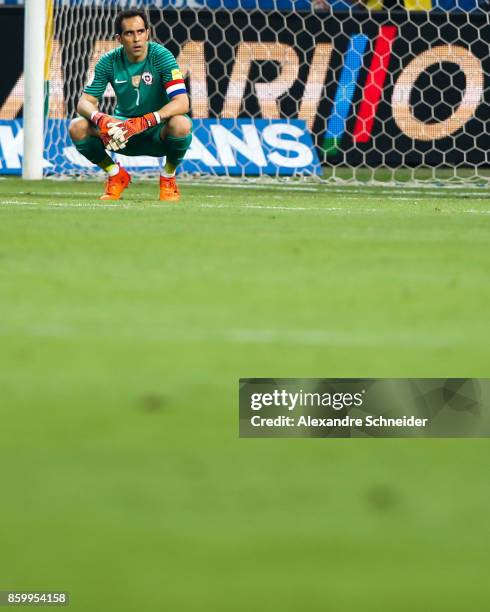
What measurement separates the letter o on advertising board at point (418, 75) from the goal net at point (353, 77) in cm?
1

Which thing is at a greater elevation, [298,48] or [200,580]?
[200,580]

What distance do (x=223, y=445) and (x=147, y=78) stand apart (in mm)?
7440

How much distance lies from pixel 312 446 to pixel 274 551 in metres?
0.54

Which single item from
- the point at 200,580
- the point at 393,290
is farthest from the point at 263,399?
the point at 393,290

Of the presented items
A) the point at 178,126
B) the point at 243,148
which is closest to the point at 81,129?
the point at 178,126

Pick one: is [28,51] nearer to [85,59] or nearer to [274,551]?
[85,59]

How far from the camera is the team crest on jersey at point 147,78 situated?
960 cm

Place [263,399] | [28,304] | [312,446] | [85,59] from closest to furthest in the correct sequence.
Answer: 1. [312,446]
2. [263,399]
3. [28,304]
4. [85,59]

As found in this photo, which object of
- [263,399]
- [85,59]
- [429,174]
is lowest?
[429,174]

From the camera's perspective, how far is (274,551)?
1.90 metres

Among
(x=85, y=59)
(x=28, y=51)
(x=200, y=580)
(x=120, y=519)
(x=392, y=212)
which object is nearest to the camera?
(x=200, y=580)

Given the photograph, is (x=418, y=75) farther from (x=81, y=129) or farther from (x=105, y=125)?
(x=105, y=125)

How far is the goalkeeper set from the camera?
30.3 ft

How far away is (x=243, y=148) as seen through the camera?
546 inches
